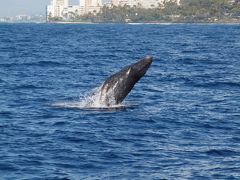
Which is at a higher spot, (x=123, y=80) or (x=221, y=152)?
(x=123, y=80)

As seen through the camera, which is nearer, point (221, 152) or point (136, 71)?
point (221, 152)

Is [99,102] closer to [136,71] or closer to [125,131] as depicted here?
[136,71]

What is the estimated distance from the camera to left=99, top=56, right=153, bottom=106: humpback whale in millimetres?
24672

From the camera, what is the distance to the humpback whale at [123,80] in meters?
24.7

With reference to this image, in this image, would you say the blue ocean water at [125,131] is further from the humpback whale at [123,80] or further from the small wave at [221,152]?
the humpback whale at [123,80]

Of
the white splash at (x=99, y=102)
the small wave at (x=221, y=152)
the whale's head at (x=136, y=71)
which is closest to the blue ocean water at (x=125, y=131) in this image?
the small wave at (x=221, y=152)

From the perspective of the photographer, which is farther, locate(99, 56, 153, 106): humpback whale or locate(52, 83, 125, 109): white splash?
locate(52, 83, 125, 109): white splash

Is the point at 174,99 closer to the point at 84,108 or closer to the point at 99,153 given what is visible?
the point at 84,108

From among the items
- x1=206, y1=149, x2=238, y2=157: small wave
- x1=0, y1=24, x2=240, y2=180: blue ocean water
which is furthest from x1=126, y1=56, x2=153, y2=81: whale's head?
x1=206, y1=149, x2=238, y2=157: small wave

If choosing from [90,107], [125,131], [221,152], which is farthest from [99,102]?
[221,152]

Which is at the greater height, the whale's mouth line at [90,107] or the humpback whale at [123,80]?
the humpback whale at [123,80]

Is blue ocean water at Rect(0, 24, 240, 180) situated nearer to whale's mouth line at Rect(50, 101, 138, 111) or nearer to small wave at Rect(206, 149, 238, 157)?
small wave at Rect(206, 149, 238, 157)

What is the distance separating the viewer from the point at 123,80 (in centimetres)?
2464

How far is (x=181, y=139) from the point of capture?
65.6ft
